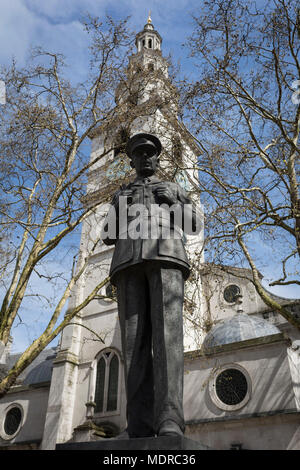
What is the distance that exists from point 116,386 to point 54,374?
12.6ft

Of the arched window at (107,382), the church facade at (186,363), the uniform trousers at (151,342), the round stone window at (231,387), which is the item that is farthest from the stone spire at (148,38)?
the uniform trousers at (151,342)

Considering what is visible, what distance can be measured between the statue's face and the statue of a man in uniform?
2cm

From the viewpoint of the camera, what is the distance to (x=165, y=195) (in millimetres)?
4383

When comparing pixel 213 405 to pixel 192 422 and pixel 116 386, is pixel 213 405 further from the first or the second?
pixel 116 386

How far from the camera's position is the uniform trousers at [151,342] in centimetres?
340

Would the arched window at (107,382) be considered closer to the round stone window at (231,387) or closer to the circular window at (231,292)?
the round stone window at (231,387)

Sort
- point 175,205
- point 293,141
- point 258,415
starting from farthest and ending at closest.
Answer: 1. point 258,415
2. point 293,141
3. point 175,205

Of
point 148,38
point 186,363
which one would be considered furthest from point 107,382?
point 148,38

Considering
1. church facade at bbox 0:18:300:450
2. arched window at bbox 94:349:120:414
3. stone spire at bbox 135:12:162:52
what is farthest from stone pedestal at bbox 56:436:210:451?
stone spire at bbox 135:12:162:52

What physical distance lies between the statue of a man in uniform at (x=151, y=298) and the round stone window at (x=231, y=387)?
12.7 m

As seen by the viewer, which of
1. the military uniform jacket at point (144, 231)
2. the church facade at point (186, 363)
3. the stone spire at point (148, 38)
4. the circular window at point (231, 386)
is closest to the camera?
the military uniform jacket at point (144, 231)

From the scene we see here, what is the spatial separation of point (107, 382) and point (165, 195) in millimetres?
17315

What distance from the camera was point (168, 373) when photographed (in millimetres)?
3432

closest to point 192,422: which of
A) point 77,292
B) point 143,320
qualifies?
point 77,292
